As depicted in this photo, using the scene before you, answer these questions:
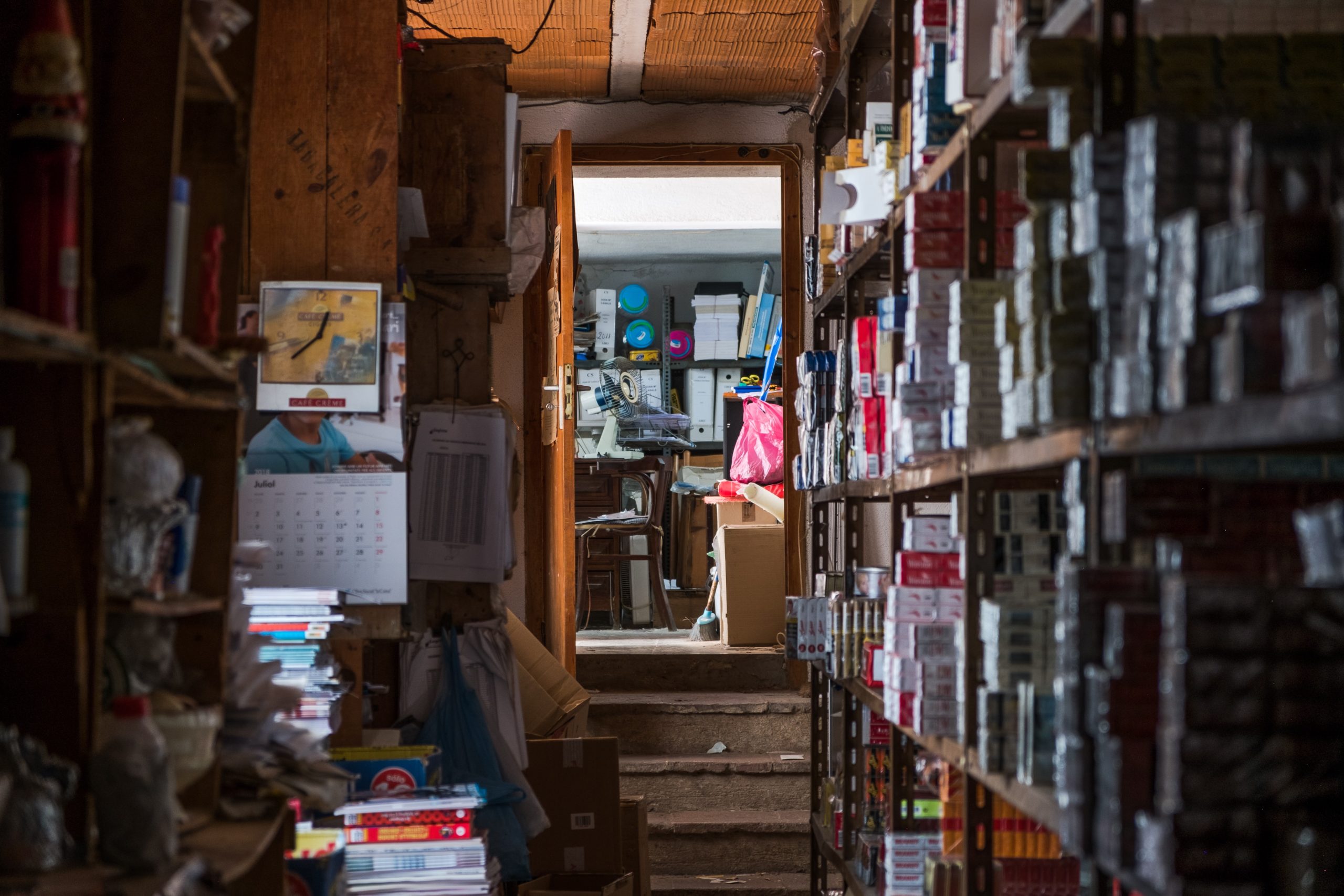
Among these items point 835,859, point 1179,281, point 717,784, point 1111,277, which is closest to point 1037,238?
point 1111,277

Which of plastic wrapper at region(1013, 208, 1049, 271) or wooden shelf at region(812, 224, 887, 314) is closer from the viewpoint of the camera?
plastic wrapper at region(1013, 208, 1049, 271)

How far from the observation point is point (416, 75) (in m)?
3.10

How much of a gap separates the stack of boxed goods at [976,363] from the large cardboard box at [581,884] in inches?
83.9

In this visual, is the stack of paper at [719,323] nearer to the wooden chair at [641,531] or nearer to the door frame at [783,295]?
the wooden chair at [641,531]

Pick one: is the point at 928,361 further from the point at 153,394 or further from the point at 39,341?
the point at 39,341

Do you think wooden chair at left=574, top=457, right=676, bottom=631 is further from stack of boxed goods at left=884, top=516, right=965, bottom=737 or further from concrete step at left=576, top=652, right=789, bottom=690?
stack of boxed goods at left=884, top=516, right=965, bottom=737

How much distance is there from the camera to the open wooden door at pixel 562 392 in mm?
4453

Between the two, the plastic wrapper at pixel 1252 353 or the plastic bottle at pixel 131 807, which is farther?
the plastic bottle at pixel 131 807

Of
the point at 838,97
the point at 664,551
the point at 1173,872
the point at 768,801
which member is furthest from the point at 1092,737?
the point at 664,551

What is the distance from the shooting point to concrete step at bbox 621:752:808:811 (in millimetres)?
4410

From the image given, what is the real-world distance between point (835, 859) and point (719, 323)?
6.07m

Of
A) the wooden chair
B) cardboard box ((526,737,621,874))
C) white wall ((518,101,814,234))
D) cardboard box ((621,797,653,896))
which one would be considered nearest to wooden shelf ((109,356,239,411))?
cardboard box ((526,737,621,874))

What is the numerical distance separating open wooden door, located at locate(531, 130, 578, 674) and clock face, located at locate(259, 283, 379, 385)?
1.76 metres

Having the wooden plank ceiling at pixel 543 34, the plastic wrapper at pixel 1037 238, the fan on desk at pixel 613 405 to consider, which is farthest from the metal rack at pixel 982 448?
the fan on desk at pixel 613 405
